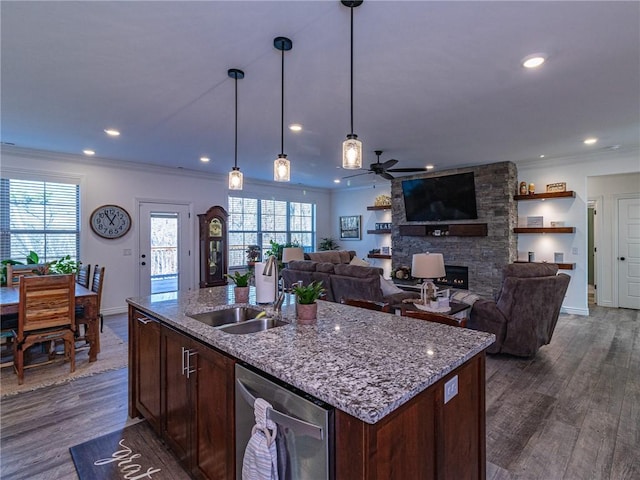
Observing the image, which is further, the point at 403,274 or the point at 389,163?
the point at 403,274

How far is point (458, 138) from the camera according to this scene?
15.2ft

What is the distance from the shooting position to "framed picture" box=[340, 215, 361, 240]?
930 centimetres

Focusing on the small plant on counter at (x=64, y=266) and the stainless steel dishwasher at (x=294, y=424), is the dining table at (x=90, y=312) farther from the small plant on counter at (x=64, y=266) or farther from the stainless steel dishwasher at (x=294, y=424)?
the stainless steel dishwasher at (x=294, y=424)

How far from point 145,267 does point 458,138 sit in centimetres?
576

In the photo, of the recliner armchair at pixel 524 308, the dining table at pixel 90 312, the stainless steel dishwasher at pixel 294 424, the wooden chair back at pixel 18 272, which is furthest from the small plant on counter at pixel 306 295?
the wooden chair back at pixel 18 272

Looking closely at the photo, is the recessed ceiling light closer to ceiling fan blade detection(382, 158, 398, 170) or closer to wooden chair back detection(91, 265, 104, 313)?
ceiling fan blade detection(382, 158, 398, 170)

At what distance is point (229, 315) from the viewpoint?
2.34m

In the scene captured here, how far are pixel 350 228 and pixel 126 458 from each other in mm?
7803

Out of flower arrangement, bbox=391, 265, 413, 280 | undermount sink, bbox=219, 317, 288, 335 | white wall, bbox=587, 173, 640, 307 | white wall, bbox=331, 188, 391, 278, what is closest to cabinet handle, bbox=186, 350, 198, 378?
undermount sink, bbox=219, 317, 288, 335

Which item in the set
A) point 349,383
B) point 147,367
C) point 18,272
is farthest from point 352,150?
point 18,272

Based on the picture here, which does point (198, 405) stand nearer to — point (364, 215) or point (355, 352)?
point (355, 352)

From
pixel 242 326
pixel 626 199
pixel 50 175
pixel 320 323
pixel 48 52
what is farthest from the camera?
pixel 626 199

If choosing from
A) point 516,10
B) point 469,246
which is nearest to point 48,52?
point 516,10

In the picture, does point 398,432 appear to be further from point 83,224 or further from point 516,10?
point 83,224
